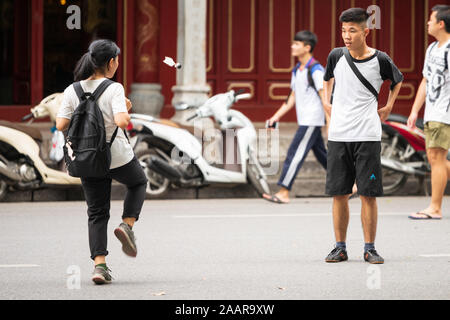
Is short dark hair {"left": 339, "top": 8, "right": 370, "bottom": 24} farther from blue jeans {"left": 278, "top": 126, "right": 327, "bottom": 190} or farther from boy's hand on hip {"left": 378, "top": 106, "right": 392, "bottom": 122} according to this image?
blue jeans {"left": 278, "top": 126, "right": 327, "bottom": 190}

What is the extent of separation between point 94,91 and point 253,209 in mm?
4633

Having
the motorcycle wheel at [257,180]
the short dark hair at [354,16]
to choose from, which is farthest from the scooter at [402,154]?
the short dark hair at [354,16]

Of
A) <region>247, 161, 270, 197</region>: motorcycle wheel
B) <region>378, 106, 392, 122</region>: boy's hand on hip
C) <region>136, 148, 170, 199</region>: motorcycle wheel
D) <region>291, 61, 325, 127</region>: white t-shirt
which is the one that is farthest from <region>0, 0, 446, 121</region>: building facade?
<region>378, 106, 392, 122</region>: boy's hand on hip

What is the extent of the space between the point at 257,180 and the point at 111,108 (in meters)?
5.61

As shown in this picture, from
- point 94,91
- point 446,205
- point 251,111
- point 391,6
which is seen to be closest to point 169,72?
point 251,111

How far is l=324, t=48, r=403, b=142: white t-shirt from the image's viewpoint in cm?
746

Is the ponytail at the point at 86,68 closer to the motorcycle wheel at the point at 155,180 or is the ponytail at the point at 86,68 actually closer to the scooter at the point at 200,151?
the scooter at the point at 200,151

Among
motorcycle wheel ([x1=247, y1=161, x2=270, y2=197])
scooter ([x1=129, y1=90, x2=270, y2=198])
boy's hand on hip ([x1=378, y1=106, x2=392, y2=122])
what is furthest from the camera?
motorcycle wheel ([x1=247, y1=161, x2=270, y2=197])

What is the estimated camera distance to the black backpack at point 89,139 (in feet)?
21.4

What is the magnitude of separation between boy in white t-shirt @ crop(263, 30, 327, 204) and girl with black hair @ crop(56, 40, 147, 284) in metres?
4.71

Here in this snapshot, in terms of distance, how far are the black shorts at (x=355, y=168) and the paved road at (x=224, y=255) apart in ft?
1.72

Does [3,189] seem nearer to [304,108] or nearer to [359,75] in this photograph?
[304,108]

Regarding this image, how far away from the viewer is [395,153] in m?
12.5

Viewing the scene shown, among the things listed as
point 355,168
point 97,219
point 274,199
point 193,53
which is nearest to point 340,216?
point 355,168
